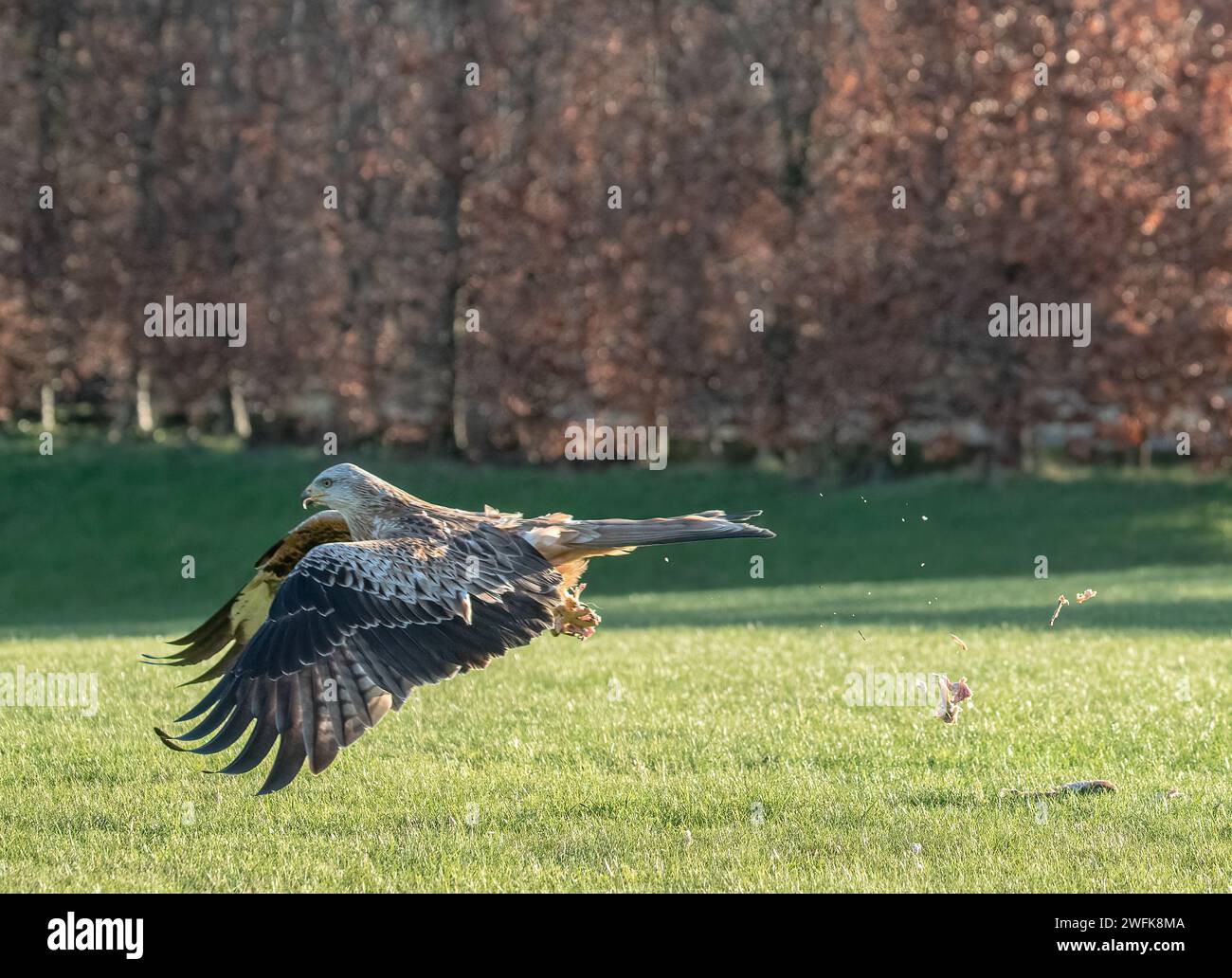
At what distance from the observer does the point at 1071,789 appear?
9.56 metres

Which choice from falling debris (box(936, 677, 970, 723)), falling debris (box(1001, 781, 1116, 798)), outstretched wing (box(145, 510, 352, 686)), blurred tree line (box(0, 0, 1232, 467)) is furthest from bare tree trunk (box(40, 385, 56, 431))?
falling debris (box(1001, 781, 1116, 798))

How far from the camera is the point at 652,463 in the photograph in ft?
121

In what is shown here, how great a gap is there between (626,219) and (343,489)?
2771 centimetres

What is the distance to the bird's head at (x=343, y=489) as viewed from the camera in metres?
9.95

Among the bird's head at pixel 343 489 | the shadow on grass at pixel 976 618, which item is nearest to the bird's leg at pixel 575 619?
the bird's head at pixel 343 489

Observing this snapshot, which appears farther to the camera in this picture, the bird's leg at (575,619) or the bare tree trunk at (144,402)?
the bare tree trunk at (144,402)

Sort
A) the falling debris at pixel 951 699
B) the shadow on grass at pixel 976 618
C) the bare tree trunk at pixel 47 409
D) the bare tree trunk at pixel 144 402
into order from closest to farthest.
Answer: the falling debris at pixel 951 699, the shadow on grass at pixel 976 618, the bare tree trunk at pixel 47 409, the bare tree trunk at pixel 144 402

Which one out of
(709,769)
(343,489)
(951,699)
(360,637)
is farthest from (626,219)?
(360,637)

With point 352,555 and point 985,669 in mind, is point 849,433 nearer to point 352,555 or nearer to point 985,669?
point 985,669

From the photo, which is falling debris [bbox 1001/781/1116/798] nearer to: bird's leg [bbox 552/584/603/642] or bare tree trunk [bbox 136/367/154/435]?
bird's leg [bbox 552/584/603/642]

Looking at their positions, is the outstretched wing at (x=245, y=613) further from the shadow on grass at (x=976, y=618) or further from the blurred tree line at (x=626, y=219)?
the blurred tree line at (x=626, y=219)

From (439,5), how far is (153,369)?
11.2 m

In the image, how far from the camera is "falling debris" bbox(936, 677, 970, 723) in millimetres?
10938

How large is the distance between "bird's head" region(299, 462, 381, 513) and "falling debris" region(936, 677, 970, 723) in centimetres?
412
